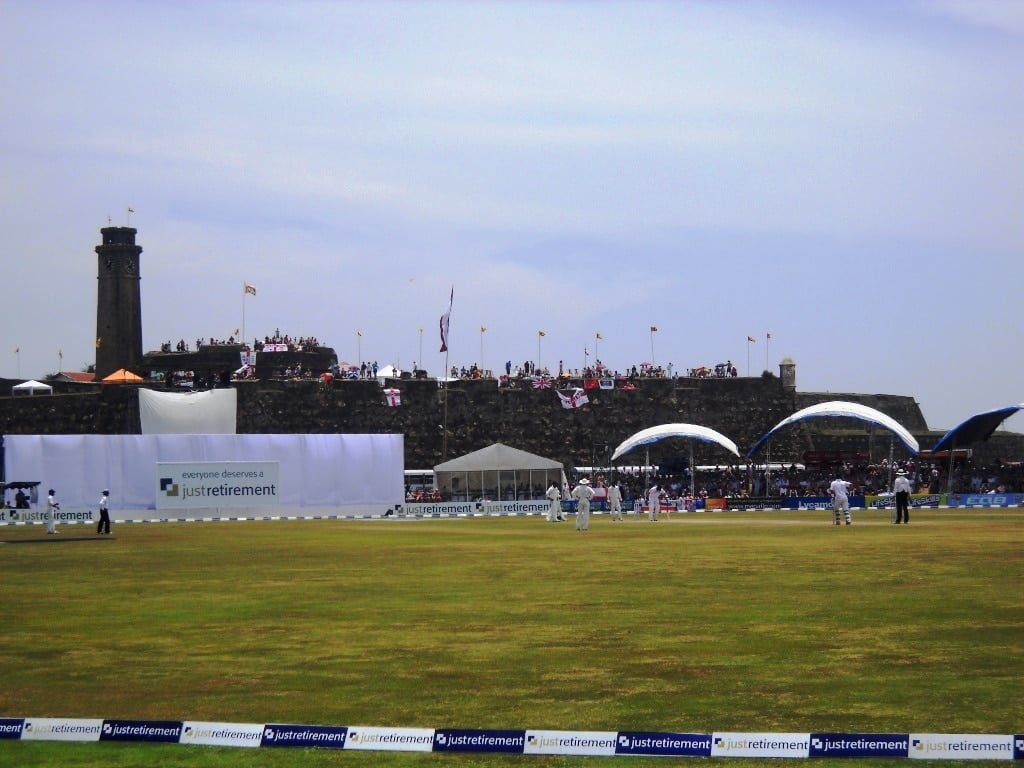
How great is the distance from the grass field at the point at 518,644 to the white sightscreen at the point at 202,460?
90.5 ft

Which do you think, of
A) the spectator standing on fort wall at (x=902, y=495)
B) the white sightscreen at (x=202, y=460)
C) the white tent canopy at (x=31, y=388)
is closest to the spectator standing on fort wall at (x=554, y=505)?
the white sightscreen at (x=202, y=460)

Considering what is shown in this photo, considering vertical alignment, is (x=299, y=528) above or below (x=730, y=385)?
below

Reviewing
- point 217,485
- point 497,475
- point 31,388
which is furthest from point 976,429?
point 31,388

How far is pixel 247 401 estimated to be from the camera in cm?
7825

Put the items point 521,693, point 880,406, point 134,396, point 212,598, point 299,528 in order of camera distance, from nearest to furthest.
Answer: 1. point 521,693
2. point 212,598
3. point 299,528
4. point 134,396
5. point 880,406

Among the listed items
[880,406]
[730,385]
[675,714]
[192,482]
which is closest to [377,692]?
[675,714]

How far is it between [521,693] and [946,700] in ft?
11.1

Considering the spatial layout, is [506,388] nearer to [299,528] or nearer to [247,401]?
[247,401]

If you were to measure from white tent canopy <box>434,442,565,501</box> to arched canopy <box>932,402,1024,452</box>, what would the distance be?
57.0ft

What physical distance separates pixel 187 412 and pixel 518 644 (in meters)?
52.0

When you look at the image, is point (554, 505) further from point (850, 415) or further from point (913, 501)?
point (850, 415)

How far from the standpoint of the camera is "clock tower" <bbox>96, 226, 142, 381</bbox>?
3762 inches

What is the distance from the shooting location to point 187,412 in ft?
215

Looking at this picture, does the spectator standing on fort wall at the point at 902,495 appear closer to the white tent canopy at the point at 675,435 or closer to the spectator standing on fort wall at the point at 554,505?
the spectator standing on fort wall at the point at 554,505
